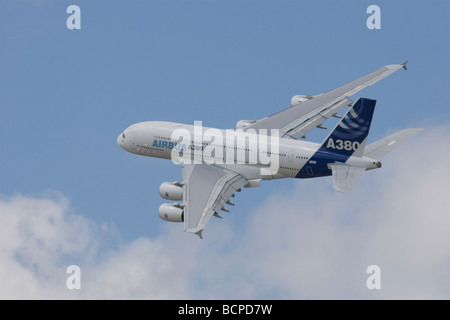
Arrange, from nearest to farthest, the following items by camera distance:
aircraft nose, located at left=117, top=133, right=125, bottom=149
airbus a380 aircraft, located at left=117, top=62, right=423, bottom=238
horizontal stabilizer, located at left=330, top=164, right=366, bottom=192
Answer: horizontal stabilizer, located at left=330, top=164, right=366, bottom=192 < airbus a380 aircraft, located at left=117, top=62, right=423, bottom=238 < aircraft nose, located at left=117, top=133, right=125, bottom=149

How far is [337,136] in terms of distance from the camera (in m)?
91.8

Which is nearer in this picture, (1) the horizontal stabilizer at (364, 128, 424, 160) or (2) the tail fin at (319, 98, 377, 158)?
(2) the tail fin at (319, 98, 377, 158)

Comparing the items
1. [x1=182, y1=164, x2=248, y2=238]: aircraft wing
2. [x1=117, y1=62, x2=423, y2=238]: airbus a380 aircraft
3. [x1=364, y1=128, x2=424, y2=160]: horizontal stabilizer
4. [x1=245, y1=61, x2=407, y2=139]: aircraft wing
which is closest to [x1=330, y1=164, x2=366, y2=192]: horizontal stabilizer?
[x1=117, y1=62, x2=423, y2=238]: airbus a380 aircraft

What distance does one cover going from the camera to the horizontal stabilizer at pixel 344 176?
293 feet

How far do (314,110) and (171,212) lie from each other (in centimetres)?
2368

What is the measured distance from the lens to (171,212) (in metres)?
89.4

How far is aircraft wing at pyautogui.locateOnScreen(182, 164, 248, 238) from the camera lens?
8681cm

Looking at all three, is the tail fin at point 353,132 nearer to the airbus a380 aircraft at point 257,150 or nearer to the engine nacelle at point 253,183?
the airbus a380 aircraft at point 257,150

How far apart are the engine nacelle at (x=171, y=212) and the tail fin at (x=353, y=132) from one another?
1574cm

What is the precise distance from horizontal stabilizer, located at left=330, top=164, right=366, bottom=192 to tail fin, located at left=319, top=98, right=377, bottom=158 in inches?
52.6

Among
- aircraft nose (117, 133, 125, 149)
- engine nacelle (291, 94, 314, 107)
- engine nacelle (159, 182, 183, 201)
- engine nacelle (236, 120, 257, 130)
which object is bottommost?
engine nacelle (159, 182, 183, 201)

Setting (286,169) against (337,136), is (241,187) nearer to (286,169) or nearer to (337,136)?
(286,169)

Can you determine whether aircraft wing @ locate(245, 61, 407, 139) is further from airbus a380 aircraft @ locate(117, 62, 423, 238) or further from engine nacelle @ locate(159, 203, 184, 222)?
engine nacelle @ locate(159, 203, 184, 222)

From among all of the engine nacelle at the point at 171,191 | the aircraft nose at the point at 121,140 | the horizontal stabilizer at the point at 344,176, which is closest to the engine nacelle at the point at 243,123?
the aircraft nose at the point at 121,140
